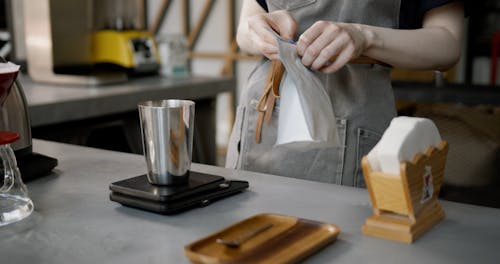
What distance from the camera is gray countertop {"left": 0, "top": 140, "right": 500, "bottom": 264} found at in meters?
0.80

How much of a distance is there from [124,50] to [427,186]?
90.7 inches

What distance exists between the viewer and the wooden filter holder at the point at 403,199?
82 cm

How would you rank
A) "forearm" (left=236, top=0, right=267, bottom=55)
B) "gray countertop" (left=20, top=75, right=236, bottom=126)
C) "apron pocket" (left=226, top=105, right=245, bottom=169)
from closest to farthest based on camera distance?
"forearm" (left=236, top=0, right=267, bottom=55) → "apron pocket" (left=226, top=105, right=245, bottom=169) → "gray countertop" (left=20, top=75, right=236, bottom=126)

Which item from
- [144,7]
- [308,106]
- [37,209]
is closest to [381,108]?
[308,106]

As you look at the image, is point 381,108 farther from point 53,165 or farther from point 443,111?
point 443,111

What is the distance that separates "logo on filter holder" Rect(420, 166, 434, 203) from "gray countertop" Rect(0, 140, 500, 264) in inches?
1.9

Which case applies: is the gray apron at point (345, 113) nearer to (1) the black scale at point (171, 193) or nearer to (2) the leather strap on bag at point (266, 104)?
(2) the leather strap on bag at point (266, 104)

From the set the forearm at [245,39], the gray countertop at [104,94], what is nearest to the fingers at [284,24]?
the forearm at [245,39]

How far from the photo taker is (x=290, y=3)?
1.37 meters

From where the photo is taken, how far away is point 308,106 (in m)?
0.94

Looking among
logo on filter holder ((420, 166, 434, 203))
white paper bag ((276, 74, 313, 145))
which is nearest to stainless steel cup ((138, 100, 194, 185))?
white paper bag ((276, 74, 313, 145))

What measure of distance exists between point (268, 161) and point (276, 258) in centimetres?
64

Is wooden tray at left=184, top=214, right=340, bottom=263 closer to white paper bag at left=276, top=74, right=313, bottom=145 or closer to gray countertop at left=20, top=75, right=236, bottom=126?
white paper bag at left=276, top=74, right=313, bottom=145

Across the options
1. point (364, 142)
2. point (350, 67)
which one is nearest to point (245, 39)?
point (350, 67)
